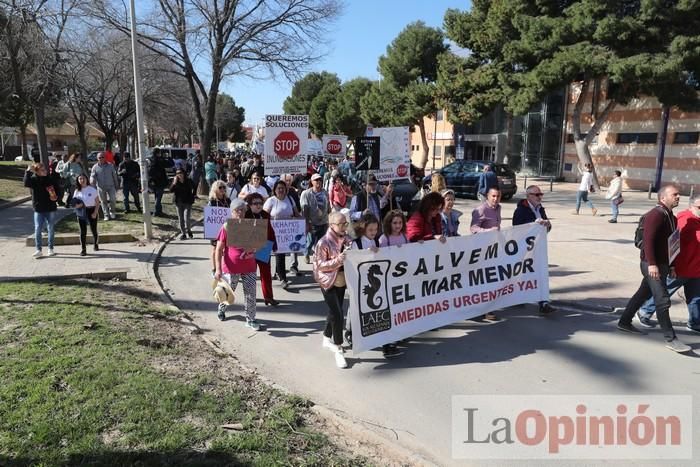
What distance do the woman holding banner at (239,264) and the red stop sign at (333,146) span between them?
1866 centimetres

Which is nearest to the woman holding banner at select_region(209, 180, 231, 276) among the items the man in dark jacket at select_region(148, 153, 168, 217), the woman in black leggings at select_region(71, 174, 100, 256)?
the woman in black leggings at select_region(71, 174, 100, 256)

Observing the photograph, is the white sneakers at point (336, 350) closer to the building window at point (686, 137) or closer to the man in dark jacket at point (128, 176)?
the man in dark jacket at point (128, 176)

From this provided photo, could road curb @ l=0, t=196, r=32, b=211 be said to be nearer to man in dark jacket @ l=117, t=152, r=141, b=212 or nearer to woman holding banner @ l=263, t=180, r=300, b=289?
man in dark jacket @ l=117, t=152, r=141, b=212

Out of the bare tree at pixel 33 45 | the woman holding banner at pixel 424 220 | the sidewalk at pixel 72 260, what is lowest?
the sidewalk at pixel 72 260

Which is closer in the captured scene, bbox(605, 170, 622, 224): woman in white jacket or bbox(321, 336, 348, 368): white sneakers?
bbox(321, 336, 348, 368): white sneakers

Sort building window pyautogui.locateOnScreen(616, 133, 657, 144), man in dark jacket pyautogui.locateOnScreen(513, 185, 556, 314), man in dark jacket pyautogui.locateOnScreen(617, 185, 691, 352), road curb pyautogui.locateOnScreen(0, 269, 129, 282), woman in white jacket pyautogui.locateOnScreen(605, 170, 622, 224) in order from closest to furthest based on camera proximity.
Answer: man in dark jacket pyautogui.locateOnScreen(617, 185, 691, 352), man in dark jacket pyautogui.locateOnScreen(513, 185, 556, 314), road curb pyautogui.locateOnScreen(0, 269, 129, 282), woman in white jacket pyautogui.locateOnScreen(605, 170, 622, 224), building window pyautogui.locateOnScreen(616, 133, 657, 144)

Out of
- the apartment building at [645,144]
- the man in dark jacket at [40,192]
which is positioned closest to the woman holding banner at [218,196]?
the man in dark jacket at [40,192]

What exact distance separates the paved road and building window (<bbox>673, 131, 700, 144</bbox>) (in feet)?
71.7

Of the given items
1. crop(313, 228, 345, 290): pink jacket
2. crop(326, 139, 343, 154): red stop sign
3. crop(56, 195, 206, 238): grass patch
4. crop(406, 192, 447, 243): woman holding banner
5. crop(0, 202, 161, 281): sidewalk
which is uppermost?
crop(326, 139, 343, 154): red stop sign

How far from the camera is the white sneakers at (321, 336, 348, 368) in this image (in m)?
5.27

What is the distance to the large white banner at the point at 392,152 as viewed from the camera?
949 centimetres

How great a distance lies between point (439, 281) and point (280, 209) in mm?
3554

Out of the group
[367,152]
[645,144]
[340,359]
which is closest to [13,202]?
[367,152]

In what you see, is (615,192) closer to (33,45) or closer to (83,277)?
(83,277)
